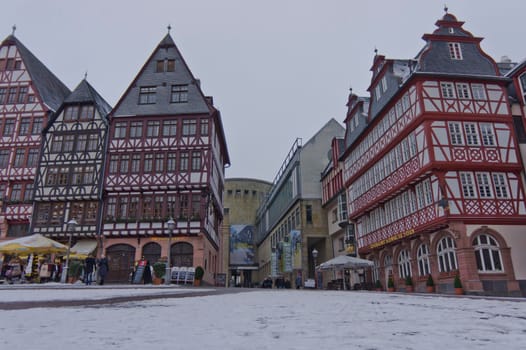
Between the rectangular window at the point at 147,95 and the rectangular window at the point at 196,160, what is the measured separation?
671 centimetres

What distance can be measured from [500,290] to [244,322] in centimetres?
1899

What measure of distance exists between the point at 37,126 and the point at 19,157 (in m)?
3.21

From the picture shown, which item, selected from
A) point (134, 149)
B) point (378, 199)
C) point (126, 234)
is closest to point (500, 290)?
point (378, 199)

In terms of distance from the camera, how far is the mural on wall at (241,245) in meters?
70.4

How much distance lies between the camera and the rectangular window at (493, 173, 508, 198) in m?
21.4

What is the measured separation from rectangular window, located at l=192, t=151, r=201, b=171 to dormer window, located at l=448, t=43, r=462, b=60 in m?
19.9

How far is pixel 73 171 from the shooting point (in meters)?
34.2

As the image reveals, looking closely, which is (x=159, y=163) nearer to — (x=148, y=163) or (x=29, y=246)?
(x=148, y=163)

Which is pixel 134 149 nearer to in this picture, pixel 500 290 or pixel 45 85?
pixel 45 85

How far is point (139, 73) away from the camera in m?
36.8

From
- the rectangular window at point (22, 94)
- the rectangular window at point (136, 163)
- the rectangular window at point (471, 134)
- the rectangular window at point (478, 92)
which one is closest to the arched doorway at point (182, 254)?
the rectangular window at point (136, 163)

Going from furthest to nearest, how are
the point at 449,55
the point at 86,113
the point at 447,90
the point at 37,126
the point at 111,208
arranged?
1. the point at 37,126
2. the point at 86,113
3. the point at 111,208
4. the point at 449,55
5. the point at 447,90

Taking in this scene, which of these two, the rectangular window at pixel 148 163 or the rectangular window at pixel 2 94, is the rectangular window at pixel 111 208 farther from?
the rectangular window at pixel 2 94

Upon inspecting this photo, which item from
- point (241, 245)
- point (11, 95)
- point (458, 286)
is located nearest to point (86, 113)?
point (11, 95)
